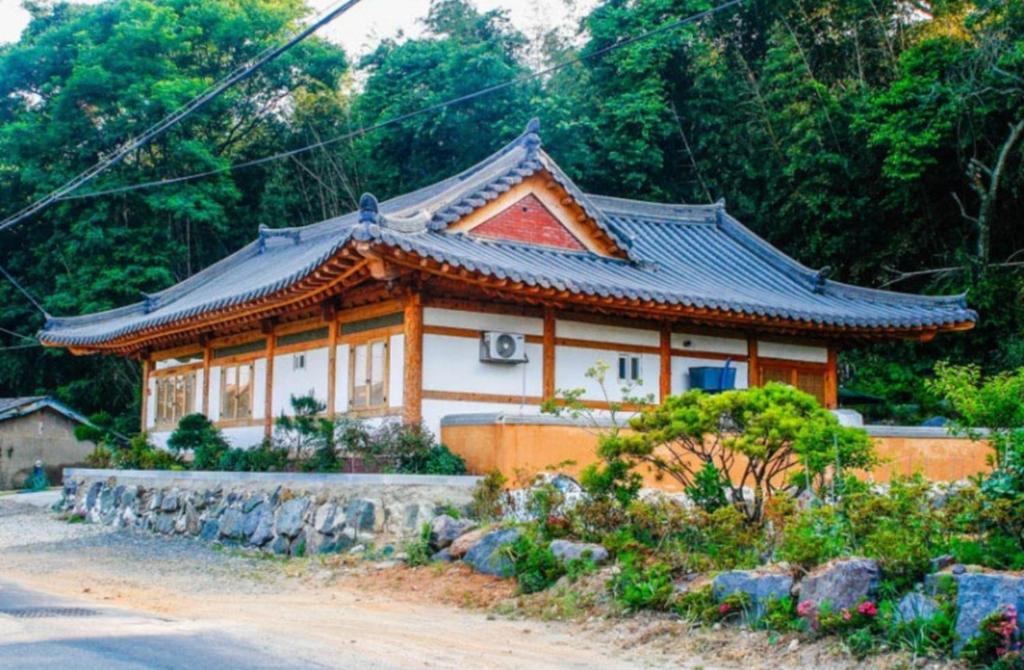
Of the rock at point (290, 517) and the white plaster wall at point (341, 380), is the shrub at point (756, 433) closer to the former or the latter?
the rock at point (290, 517)

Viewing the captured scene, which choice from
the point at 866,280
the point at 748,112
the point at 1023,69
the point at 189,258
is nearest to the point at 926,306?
the point at 1023,69

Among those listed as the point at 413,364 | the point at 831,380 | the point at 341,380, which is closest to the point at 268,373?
the point at 341,380

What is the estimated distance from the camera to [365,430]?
16219 millimetres

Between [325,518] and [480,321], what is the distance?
381 cm

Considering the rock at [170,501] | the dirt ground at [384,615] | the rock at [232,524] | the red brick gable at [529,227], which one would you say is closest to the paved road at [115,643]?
the dirt ground at [384,615]

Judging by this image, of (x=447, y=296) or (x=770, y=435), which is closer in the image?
(x=770, y=435)

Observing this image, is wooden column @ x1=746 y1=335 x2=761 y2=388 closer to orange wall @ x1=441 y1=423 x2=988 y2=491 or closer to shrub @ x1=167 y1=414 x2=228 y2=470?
orange wall @ x1=441 y1=423 x2=988 y2=491

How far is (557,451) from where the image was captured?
49.0 ft

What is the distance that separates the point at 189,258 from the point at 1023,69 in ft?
87.6

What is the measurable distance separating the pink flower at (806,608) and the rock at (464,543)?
460 cm

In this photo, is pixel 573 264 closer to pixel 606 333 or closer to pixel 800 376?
pixel 606 333

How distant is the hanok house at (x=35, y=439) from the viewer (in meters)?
32.9

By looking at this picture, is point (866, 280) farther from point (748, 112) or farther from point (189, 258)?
point (189, 258)

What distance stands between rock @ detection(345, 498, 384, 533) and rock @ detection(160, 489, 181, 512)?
17.5 feet
